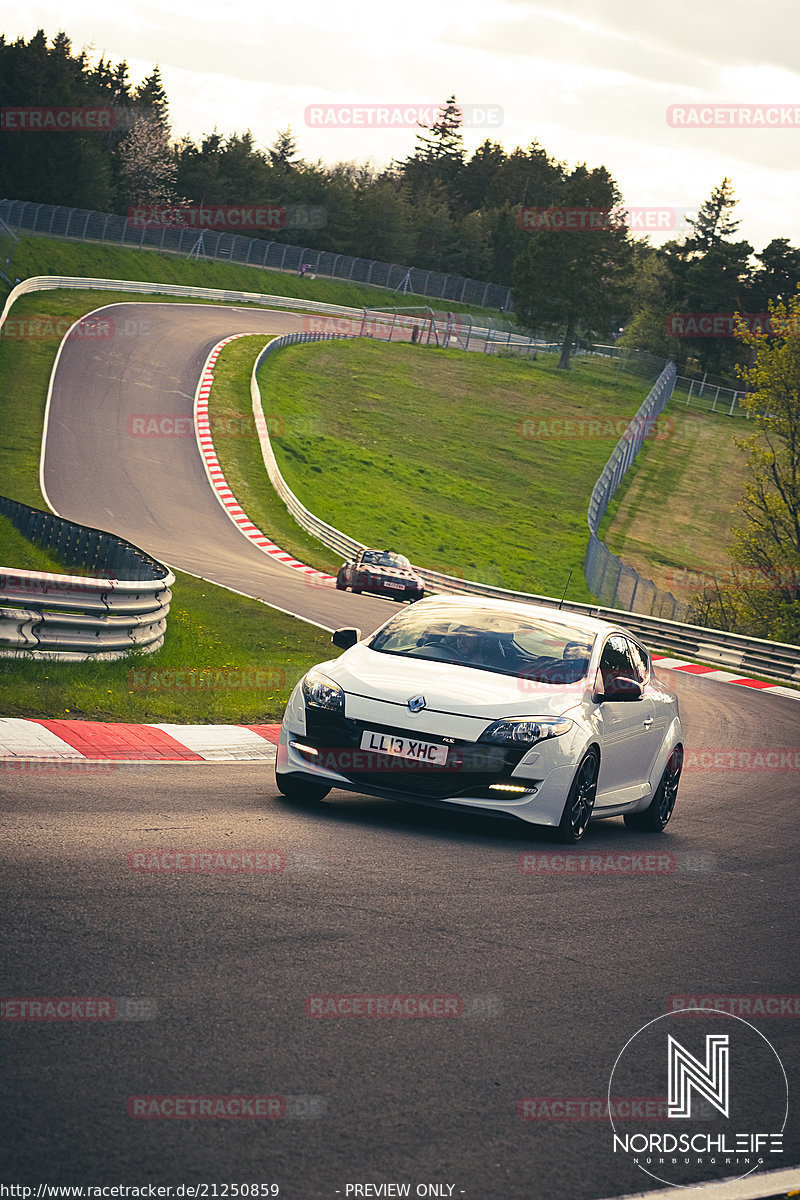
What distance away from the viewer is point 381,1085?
4.30 m

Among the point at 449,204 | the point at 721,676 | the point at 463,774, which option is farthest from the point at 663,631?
the point at 449,204

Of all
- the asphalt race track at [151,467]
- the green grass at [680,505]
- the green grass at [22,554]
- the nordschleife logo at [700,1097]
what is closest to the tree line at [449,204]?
the green grass at [680,505]

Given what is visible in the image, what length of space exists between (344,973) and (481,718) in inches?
127

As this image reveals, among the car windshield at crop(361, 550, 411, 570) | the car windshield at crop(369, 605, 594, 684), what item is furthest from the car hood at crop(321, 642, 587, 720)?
the car windshield at crop(361, 550, 411, 570)

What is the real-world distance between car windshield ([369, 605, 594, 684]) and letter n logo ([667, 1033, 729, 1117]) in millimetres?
4134

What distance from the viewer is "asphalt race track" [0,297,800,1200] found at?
3.82 meters

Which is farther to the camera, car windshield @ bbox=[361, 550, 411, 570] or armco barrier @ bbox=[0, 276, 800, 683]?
car windshield @ bbox=[361, 550, 411, 570]

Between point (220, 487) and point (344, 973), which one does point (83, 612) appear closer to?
point (344, 973)

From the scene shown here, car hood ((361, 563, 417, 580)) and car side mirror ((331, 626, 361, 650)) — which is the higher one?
car side mirror ((331, 626, 361, 650))

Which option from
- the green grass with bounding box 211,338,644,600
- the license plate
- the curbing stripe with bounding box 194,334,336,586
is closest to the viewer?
the license plate

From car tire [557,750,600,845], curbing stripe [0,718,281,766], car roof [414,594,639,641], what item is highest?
car roof [414,594,639,641]

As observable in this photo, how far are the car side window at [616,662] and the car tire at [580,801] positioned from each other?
2.23 feet

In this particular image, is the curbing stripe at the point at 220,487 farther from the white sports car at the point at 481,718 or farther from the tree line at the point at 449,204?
the tree line at the point at 449,204

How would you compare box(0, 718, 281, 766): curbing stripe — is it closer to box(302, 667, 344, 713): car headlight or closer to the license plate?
box(302, 667, 344, 713): car headlight
